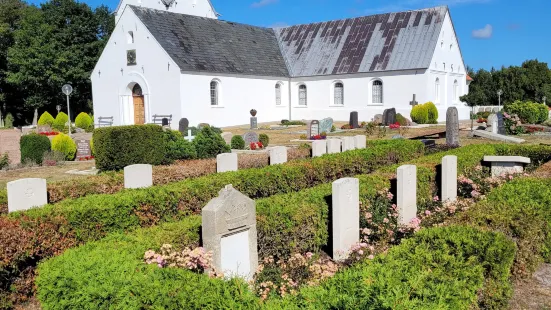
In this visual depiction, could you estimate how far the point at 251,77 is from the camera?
34844 mm

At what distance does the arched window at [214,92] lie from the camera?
3259cm

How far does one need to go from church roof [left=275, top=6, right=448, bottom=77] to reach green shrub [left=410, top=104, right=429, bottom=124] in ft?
10.3

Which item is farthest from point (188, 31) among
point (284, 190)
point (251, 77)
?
point (284, 190)

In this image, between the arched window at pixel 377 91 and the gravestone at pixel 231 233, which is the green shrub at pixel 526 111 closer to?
the arched window at pixel 377 91

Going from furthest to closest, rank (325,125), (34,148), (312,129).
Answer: (325,125)
(312,129)
(34,148)

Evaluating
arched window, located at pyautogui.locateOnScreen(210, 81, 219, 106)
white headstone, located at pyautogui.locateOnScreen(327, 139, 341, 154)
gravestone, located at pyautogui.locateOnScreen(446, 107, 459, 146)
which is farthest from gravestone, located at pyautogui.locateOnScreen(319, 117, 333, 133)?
white headstone, located at pyautogui.locateOnScreen(327, 139, 341, 154)

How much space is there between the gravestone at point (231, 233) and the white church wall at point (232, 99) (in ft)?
81.7

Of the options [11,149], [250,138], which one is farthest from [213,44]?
[250,138]

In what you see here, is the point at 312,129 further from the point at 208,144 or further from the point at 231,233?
the point at 231,233

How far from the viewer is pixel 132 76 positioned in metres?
32.6

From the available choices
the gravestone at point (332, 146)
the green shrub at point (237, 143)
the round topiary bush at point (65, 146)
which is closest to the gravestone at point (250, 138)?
the green shrub at point (237, 143)

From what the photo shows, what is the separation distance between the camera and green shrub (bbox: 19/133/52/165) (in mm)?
17219

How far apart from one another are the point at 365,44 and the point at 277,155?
25.2m

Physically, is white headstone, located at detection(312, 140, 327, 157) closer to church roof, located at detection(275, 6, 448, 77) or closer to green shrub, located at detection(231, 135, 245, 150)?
green shrub, located at detection(231, 135, 245, 150)
